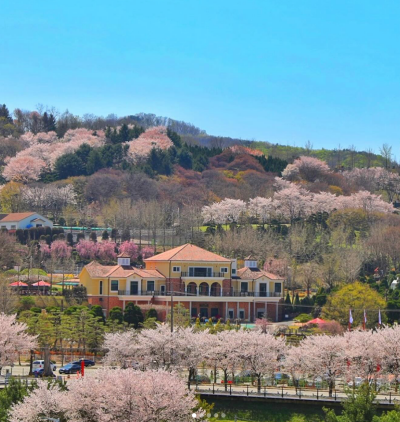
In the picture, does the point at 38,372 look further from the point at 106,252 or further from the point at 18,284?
the point at 106,252

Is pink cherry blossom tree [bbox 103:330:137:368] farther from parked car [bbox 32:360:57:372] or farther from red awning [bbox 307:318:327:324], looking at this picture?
red awning [bbox 307:318:327:324]

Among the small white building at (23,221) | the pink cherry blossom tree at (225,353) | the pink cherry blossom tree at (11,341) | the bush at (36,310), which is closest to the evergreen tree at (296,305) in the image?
the bush at (36,310)

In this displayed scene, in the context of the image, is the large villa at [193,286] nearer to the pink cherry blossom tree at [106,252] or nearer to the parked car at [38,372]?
the pink cherry blossom tree at [106,252]

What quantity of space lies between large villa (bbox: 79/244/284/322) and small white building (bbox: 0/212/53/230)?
29438mm

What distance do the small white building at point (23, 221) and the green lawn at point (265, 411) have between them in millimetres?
63403

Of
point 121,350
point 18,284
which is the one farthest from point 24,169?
point 121,350

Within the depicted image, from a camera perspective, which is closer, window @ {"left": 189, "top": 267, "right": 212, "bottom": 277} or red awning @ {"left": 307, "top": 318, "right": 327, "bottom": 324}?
red awning @ {"left": 307, "top": 318, "right": 327, "bottom": 324}

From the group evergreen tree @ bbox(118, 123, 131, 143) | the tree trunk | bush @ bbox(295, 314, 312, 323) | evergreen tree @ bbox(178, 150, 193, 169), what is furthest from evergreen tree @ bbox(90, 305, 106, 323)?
evergreen tree @ bbox(118, 123, 131, 143)

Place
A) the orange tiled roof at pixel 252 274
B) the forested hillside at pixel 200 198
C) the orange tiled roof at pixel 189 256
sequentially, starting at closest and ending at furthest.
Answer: the orange tiled roof at pixel 252 274 < the orange tiled roof at pixel 189 256 < the forested hillside at pixel 200 198

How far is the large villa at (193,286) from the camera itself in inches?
3376

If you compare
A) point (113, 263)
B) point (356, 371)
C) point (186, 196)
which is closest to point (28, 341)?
point (356, 371)

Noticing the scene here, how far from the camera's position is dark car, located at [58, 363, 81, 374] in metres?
62.3

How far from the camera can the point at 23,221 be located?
384ft

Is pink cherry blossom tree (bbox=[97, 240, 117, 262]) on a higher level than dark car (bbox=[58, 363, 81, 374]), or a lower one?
higher
